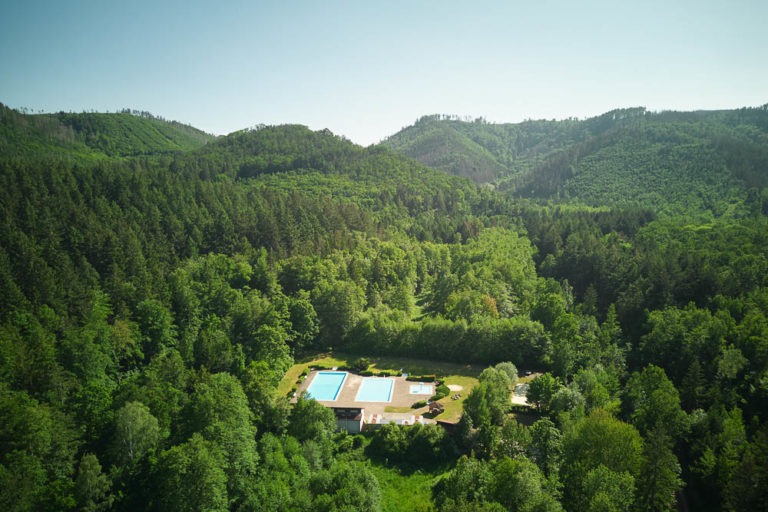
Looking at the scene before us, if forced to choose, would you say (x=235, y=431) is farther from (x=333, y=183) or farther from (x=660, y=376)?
(x=333, y=183)

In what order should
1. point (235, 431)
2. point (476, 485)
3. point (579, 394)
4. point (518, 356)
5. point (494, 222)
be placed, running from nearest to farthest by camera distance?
point (476, 485) < point (235, 431) < point (579, 394) < point (518, 356) < point (494, 222)

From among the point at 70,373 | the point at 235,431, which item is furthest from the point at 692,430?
the point at 70,373

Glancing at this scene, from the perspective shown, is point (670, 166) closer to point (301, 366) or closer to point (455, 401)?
point (455, 401)

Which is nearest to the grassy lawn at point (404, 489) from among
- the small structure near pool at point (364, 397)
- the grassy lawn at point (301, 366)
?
the small structure near pool at point (364, 397)

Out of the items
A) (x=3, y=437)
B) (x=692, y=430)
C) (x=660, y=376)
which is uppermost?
(x=3, y=437)

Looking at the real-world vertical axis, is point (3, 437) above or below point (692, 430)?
above

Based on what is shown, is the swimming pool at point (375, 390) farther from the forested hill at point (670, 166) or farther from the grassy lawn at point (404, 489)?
the forested hill at point (670, 166)

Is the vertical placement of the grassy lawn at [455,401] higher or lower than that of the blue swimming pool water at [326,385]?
lower
